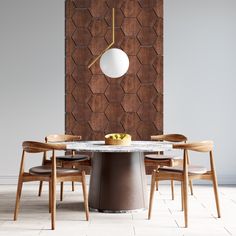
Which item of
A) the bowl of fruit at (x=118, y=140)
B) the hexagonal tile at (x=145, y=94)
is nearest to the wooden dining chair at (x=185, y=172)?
Result: the bowl of fruit at (x=118, y=140)

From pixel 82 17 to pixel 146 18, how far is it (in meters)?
0.85

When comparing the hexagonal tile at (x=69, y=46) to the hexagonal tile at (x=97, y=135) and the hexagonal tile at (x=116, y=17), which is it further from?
the hexagonal tile at (x=97, y=135)

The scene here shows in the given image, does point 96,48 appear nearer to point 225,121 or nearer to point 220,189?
point 225,121

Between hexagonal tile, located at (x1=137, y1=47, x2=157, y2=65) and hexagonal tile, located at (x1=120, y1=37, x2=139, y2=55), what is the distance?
0.24ft

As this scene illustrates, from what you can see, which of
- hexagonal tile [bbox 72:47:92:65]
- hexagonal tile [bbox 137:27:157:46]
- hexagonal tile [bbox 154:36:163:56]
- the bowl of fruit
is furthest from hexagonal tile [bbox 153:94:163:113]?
the bowl of fruit

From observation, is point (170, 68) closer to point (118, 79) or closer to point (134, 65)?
point (134, 65)

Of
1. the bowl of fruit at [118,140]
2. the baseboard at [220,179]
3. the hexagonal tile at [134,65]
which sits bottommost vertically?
the baseboard at [220,179]

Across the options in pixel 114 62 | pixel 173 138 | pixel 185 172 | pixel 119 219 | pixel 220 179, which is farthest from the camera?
pixel 220 179

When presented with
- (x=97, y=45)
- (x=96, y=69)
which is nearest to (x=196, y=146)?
(x=96, y=69)

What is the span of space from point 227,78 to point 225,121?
0.58 metres

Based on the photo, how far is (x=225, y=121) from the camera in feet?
22.8

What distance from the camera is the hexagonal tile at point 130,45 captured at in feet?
22.6

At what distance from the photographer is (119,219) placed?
15.4ft

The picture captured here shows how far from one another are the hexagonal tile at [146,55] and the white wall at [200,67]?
190mm
